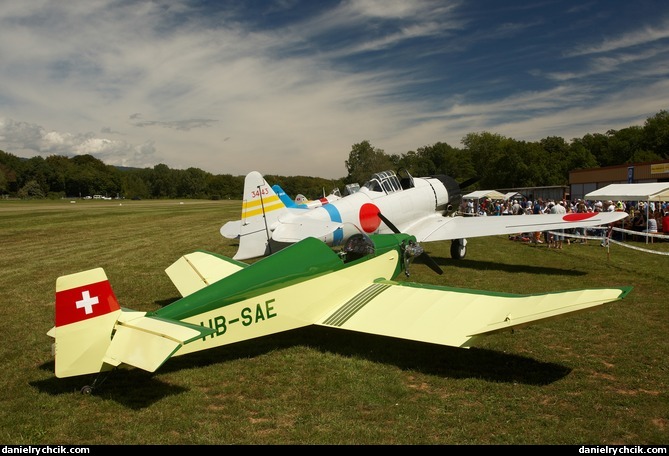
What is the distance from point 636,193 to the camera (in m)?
17.1

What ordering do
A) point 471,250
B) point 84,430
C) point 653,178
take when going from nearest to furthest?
1. point 84,430
2. point 471,250
3. point 653,178

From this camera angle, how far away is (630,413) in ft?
12.5

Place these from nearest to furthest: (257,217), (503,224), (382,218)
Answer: (382,218) → (257,217) → (503,224)

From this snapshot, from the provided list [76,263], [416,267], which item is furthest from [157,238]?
[416,267]

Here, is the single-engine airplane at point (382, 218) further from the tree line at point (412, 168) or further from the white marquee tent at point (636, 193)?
the tree line at point (412, 168)

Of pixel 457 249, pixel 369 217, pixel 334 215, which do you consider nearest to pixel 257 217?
pixel 334 215

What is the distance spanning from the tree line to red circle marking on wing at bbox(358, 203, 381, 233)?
50.1m

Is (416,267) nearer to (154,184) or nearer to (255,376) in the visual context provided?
(255,376)

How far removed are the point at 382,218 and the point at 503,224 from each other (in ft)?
14.3

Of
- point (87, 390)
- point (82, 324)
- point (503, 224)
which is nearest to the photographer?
point (82, 324)

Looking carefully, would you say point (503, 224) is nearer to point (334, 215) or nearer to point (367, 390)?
point (334, 215)

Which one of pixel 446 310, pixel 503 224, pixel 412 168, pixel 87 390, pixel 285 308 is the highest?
pixel 412 168
